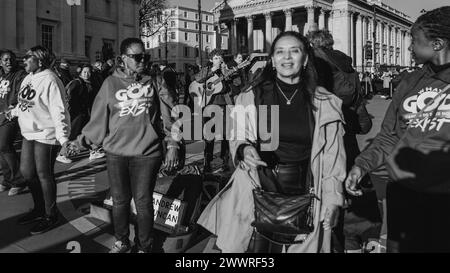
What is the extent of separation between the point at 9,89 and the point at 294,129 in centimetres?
505

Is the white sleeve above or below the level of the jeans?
above

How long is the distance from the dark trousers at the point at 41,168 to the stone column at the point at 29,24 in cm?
2459

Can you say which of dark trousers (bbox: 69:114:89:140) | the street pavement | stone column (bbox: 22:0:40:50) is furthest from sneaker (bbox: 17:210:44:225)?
stone column (bbox: 22:0:40:50)

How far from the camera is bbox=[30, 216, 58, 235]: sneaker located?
4.46m

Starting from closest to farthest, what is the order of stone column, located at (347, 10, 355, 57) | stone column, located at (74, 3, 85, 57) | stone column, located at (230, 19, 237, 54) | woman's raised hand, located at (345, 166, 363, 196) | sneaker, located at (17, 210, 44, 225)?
woman's raised hand, located at (345, 166, 363, 196) → sneaker, located at (17, 210, 44, 225) → stone column, located at (74, 3, 85, 57) → stone column, located at (347, 10, 355, 57) → stone column, located at (230, 19, 237, 54)

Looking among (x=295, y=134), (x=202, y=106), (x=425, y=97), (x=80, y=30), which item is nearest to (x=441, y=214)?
(x=425, y=97)

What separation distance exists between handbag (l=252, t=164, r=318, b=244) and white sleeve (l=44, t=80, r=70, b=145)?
2.64m

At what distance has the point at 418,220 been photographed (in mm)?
2420

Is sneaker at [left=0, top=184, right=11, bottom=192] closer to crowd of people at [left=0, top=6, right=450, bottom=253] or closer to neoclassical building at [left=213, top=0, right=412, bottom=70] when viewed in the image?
crowd of people at [left=0, top=6, right=450, bottom=253]

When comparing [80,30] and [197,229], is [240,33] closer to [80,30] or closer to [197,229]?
[80,30]

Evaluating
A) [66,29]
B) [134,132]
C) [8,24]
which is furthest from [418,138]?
[66,29]

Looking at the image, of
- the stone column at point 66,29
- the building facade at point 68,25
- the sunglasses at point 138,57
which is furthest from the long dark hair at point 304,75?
the stone column at point 66,29

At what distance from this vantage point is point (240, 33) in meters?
77.9

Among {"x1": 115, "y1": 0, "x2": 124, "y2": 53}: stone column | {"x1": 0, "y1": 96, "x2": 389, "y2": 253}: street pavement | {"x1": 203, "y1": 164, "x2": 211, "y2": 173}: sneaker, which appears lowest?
{"x1": 0, "y1": 96, "x2": 389, "y2": 253}: street pavement
